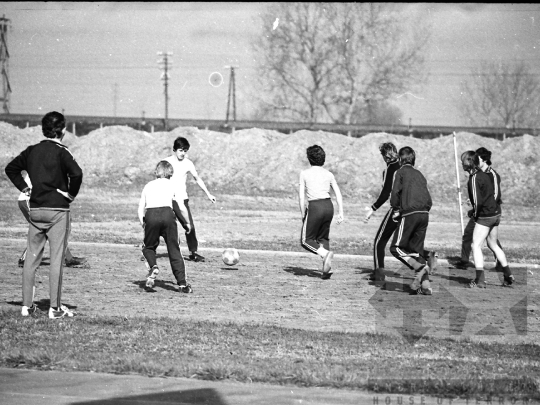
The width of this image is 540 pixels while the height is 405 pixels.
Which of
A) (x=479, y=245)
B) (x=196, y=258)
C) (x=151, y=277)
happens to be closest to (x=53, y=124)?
(x=151, y=277)

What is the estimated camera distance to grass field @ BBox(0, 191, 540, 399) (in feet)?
21.8

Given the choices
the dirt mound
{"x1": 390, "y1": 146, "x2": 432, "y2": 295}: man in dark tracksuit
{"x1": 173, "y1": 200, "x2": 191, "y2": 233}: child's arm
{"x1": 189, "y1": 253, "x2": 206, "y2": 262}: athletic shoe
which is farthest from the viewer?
the dirt mound

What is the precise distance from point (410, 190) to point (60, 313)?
15.5 feet

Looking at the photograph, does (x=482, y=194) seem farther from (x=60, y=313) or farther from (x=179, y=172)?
(x=60, y=313)

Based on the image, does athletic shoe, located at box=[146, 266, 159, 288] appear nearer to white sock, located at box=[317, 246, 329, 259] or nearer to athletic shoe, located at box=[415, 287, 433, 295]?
white sock, located at box=[317, 246, 329, 259]

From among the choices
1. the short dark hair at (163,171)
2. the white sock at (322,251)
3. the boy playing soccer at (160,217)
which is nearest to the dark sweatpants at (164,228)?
the boy playing soccer at (160,217)

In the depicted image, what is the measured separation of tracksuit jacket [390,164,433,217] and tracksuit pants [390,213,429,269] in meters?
0.09

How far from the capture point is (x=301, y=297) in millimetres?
10867

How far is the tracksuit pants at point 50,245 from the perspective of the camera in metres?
8.63

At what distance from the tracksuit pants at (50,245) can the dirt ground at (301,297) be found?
621mm

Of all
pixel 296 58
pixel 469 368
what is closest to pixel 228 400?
pixel 469 368

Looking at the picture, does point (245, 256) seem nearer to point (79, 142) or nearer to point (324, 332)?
point (324, 332)

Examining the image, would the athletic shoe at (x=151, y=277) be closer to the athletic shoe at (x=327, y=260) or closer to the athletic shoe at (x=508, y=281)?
the athletic shoe at (x=327, y=260)

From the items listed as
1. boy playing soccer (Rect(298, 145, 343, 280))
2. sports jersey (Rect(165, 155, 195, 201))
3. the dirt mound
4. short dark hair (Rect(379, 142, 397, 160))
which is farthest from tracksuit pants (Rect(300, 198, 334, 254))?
the dirt mound
